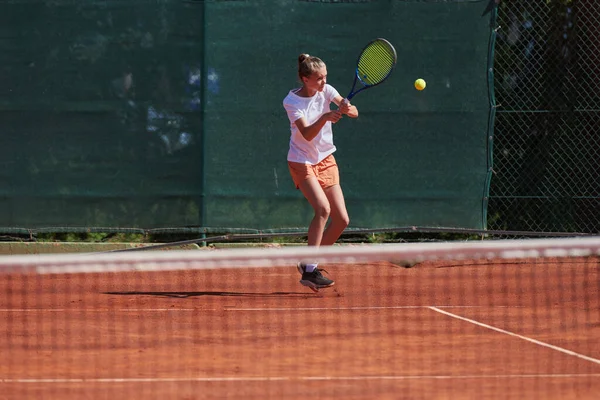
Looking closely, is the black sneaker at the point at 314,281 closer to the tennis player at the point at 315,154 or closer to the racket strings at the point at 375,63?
the tennis player at the point at 315,154

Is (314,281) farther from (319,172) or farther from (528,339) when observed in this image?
(528,339)

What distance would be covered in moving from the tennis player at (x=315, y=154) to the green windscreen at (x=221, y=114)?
196cm

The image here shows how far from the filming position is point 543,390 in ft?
10.9

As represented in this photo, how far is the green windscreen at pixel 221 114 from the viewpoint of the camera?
7.82 metres

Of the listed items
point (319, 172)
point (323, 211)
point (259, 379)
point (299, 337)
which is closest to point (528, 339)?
point (299, 337)

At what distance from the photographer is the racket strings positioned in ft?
19.6

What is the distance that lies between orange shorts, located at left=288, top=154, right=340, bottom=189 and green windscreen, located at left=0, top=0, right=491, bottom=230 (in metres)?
1.93

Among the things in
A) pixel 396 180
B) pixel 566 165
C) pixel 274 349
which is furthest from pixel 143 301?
pixel 566 165

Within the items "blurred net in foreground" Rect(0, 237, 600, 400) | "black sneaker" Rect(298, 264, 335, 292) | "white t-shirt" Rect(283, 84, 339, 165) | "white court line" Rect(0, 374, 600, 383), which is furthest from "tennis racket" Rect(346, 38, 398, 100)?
"white court line" Rect(0, 374, 600, 383)

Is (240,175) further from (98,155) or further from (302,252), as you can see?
(302,252)

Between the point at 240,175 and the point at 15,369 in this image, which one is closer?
the point at 15,369

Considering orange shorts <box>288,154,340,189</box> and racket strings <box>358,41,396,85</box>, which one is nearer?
orange shorts <box>288,154,340,189</box>

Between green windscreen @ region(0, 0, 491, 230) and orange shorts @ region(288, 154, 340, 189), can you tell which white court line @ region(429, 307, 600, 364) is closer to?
orange shorts @ region(288, 154, 340, 189)

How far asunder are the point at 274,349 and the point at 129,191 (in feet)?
12.9
